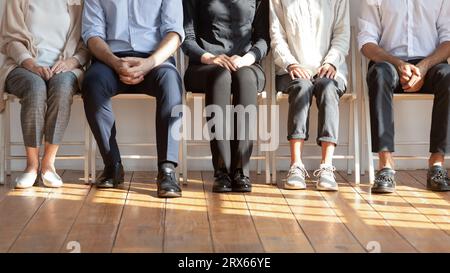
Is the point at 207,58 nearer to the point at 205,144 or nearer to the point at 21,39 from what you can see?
the point at 205,144

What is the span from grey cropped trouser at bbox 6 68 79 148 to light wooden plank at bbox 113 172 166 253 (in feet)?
1.60

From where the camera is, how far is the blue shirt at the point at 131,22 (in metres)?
3.91

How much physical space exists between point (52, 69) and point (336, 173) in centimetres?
165

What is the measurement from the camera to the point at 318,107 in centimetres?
380

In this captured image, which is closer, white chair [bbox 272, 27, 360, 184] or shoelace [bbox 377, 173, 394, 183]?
shoelace [bbox 377, 173, 394, 183]

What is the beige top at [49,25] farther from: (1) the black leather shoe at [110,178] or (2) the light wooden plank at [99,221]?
(2) the light wooden plank at [99,221]

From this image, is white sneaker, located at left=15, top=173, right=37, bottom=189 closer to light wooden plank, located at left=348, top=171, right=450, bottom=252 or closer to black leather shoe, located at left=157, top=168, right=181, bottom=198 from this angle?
black leather shoe, located at left=157, top=168, right=181, bottom=198

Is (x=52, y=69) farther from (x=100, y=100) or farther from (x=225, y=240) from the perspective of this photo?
(x=225, y=240)

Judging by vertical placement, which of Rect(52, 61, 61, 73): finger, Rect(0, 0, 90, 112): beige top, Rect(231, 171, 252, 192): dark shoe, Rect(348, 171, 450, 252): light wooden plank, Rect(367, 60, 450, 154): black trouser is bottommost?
Rect(348, 171, 450, 252): light wooden plank

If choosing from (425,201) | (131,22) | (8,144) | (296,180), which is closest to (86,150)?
(8,144)

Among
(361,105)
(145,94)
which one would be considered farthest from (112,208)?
(361,105)

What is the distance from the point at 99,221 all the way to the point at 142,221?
0.17 m

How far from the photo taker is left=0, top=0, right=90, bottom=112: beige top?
3885 millimetres

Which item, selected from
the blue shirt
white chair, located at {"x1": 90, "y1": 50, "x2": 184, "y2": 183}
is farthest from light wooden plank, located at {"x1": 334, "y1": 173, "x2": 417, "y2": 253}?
the blue shirt
